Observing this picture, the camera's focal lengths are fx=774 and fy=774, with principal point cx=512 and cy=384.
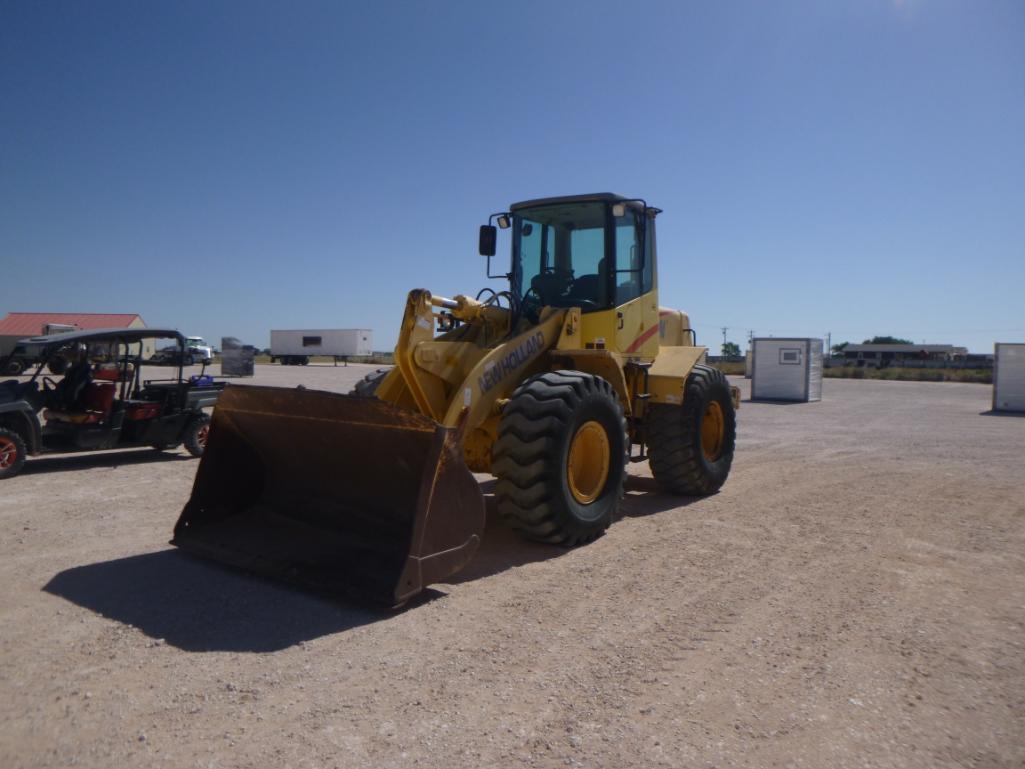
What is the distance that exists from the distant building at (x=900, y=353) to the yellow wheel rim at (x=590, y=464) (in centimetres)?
8475

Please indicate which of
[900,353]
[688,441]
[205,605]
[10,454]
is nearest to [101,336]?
[10,454]

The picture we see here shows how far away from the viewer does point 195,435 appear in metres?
10.6

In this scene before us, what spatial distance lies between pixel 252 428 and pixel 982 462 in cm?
1025

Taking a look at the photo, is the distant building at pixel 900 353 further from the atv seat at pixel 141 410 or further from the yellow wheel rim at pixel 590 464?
the yellow wheel rim at pixel 590 464

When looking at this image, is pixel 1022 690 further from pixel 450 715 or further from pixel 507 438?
pixel 507 438

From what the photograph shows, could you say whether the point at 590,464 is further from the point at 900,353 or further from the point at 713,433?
the point at 900,353

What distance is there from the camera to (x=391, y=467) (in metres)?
5.25

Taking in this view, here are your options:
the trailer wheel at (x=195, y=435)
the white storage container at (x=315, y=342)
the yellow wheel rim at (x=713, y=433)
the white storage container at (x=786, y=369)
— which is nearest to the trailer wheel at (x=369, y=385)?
the yellow wheel rim at (x=713, y=433)

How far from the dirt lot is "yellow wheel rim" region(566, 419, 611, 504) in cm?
44

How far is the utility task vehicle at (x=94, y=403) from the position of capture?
9.10 meters

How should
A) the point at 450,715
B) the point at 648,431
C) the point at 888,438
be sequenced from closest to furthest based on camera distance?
the point at 450,715, the point at 648,431, the point at 888,438

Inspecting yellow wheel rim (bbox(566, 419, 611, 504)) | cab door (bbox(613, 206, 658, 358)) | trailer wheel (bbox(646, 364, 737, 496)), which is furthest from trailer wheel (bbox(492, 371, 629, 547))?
trailer wheel (bbox(646, 364, 737, 496))

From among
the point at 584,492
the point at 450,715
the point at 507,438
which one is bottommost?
the point at 450,715

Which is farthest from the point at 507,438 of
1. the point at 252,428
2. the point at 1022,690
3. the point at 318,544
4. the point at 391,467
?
the point at 1022,690
